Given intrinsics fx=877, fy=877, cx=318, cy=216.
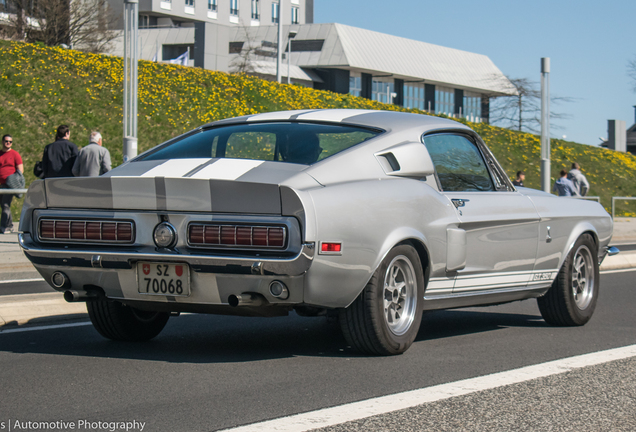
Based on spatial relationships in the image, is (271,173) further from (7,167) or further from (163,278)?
(7,167)

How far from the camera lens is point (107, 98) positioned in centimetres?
2825

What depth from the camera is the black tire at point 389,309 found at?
5273 mm

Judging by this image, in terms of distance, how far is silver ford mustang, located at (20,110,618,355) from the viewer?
4855mm

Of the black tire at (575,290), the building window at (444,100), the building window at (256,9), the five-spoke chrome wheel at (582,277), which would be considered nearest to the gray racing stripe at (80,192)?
the black tire at (575,290)

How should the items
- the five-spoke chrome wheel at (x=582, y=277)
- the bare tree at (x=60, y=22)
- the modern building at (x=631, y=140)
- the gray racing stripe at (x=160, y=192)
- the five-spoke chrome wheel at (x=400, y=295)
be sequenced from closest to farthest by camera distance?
the gray racing stripe at (x=160, y=192), the five-spoke chrome wheel at (x=400, y=295), the five-spoke chrome wheel at (x=582, y=277), the bare tree at (x=60, y=22), the modern building at (x=631, y=140)

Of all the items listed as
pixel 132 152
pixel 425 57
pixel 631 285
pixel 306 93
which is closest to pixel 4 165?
pixel 132 152

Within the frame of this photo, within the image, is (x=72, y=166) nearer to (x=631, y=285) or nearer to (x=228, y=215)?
(x=631, y=285)

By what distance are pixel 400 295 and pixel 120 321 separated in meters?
1.94

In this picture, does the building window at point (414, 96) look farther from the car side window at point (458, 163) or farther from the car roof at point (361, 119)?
the car roof at point (361, 119)

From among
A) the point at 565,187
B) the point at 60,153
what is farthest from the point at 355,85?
the point at 60,153

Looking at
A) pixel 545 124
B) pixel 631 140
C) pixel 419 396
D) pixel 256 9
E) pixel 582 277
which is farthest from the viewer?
pixel 631 140

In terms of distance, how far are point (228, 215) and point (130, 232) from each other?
63 cm

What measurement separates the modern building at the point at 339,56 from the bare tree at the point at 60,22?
13216mm

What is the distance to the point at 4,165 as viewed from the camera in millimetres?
16438
